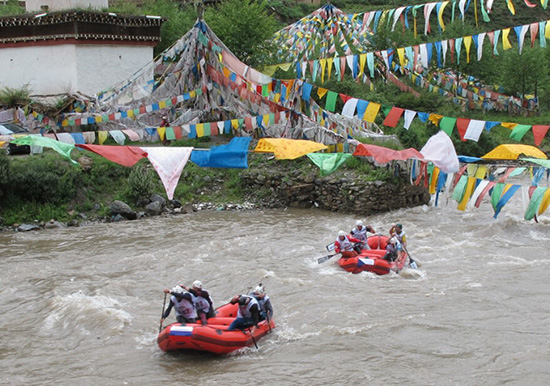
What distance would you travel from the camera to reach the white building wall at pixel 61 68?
29.7m

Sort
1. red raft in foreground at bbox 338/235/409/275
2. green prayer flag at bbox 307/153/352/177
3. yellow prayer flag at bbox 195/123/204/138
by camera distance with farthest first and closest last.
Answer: yellow prayer flag at bbox 195/123/204/138 < green prayer flag at bbox 307/153/352/177 < red raft in foreground at bbox 338/235/409/275

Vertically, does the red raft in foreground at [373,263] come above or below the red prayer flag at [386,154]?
below

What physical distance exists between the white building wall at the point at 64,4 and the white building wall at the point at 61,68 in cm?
238

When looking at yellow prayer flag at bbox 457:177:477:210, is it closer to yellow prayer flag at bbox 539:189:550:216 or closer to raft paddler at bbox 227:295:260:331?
yellow prayer flag at bbox 539:189:550:216

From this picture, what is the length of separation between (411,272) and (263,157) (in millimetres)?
10230

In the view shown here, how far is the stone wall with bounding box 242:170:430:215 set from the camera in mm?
23156

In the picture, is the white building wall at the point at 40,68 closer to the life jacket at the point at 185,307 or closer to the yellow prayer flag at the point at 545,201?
the life jacket at the point at 185,307

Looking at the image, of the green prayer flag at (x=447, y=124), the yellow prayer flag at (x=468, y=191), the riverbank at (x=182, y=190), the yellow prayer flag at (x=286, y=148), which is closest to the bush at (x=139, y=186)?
the riverbank at (x=182, y=190)

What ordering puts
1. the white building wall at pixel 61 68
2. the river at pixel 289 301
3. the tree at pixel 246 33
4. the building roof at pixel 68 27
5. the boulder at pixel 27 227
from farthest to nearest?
the tree at pixel 246 33 < the white building wall at pixel 61 68 < the building roof at pixel 68 27 < the boulder at pixel 27 227 < the river at pixel 289 301

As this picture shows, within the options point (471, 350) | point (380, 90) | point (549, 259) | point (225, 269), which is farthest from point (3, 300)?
point (380, 90)

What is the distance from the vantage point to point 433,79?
39.8 meters

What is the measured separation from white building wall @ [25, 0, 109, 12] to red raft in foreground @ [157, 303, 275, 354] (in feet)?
73.5

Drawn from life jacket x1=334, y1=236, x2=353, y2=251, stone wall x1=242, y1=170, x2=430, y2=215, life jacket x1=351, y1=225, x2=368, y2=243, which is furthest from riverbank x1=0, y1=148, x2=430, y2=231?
life jacket x1=334, y1=236, x2=353, y2=251

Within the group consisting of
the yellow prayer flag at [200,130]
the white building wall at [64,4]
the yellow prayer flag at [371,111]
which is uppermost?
the white building wall at [64,4]
